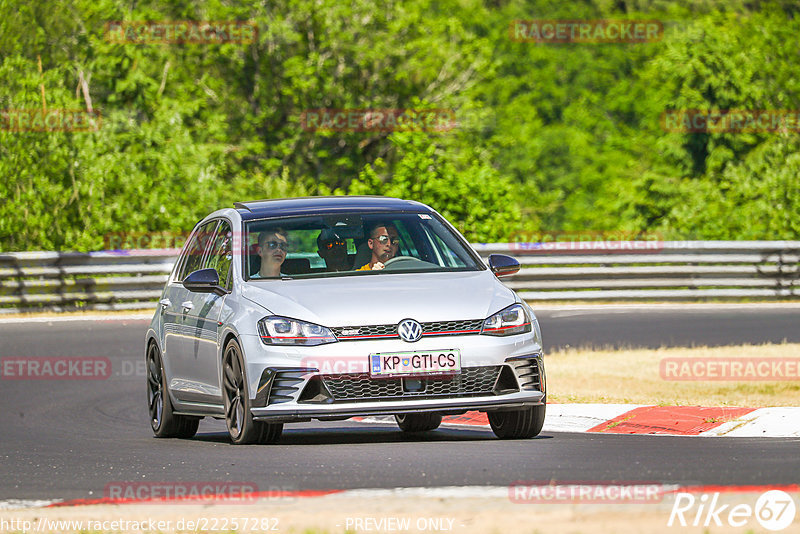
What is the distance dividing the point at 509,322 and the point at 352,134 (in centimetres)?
3507

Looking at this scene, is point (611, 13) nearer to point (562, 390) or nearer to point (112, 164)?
point (112, 164)

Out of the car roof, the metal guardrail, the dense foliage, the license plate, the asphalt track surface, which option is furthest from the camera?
the dense foliage

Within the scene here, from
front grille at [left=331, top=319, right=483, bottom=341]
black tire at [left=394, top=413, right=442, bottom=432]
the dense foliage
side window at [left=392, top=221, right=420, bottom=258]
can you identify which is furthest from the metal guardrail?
front grille at [left=331, top=319, right=483, bottom=341]

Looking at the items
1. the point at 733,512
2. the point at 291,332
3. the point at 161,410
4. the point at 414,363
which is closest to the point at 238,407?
the point at 291,332

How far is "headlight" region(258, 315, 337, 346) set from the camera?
8.83 metres

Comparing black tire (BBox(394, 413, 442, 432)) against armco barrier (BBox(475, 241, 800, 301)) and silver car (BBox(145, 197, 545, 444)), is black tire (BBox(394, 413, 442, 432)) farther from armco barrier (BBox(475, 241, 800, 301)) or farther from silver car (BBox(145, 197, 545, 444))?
armco barrier (BBox(475, 241, 800, 301))

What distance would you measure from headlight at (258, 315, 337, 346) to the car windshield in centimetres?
75

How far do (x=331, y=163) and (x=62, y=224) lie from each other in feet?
62.4

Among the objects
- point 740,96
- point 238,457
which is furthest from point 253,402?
point 740,96

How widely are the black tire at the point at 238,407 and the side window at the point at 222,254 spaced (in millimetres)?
673

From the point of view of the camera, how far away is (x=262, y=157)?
43.9m

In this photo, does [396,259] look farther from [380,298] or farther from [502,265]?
[380,298]

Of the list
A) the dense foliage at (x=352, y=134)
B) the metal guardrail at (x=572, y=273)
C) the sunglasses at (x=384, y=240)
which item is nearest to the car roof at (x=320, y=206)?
the sunglasses at (x=384, y=240)

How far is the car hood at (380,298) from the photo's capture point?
348 inches
